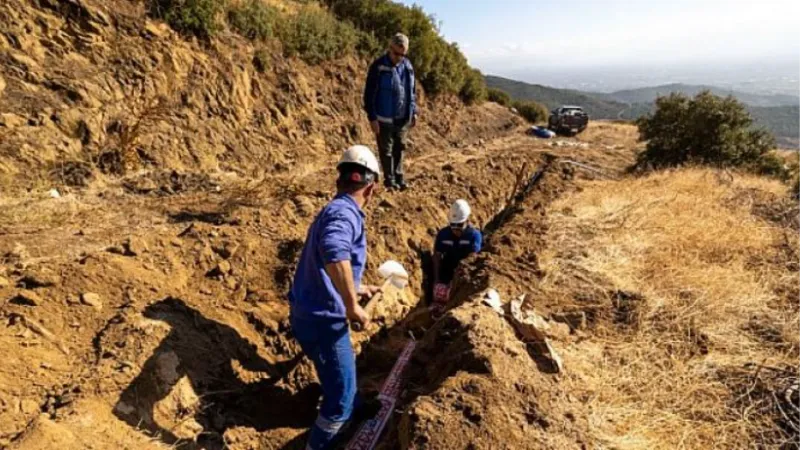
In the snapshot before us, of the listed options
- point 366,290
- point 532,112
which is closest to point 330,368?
point 366,290

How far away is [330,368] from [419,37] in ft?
53.6

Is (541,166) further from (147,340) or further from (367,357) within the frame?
(147,340)

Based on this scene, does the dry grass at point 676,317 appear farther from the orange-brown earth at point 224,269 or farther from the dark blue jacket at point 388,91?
the dark blue jacket at point 388,91

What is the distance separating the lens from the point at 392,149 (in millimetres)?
7668

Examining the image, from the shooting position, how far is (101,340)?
11.4 feet

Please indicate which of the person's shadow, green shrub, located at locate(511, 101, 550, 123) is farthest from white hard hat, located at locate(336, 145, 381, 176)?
green shrub, located at locate(511, 101, 550, 123)

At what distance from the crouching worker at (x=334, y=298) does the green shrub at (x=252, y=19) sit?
8934 millimetres

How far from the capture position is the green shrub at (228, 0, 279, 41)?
10.7 m

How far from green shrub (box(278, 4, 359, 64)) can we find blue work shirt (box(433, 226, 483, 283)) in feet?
25.2

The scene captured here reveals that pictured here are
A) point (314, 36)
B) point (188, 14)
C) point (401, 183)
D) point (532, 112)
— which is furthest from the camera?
point (532, 112)

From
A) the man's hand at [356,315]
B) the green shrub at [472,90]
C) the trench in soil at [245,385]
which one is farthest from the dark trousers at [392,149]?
the green shrub at [472,90]

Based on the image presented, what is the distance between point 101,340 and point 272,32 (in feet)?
31.1

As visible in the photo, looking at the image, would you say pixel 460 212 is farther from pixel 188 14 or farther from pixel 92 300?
pixel 188 14

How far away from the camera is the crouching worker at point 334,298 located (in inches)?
119
